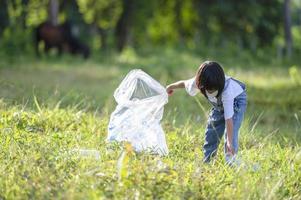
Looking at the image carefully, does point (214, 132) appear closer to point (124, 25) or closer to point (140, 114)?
point (140, 114)

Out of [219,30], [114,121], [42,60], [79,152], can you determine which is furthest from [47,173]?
[219,30]

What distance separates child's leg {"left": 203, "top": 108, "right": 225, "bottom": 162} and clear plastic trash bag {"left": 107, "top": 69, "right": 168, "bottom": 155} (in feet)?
1.23

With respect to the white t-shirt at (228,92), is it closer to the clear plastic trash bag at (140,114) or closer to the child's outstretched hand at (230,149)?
the child's outstretched hand at (230,149)

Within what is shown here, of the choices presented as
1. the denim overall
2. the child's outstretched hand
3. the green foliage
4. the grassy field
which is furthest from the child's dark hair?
the green foliage

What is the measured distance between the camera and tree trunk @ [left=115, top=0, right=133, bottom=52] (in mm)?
29391

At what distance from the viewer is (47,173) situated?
4793 mm

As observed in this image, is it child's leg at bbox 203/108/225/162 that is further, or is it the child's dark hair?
child's leg at bbox 203/108/225/162

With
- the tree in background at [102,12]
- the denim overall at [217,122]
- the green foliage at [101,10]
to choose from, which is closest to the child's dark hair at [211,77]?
the denim overall at [217,122]

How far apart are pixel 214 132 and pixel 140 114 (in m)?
0.69

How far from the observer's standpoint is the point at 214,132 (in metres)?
6.19

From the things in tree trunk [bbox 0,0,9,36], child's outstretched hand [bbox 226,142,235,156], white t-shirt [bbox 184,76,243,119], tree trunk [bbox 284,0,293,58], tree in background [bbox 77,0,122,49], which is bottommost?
tree trunk [bbox 284,0,293,58]

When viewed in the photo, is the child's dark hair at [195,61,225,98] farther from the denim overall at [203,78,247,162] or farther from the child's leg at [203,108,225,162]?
the child's leg at [203,108,225,162]

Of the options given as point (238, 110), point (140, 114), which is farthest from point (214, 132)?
point (140, 114)

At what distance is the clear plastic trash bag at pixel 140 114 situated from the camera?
6.14m
